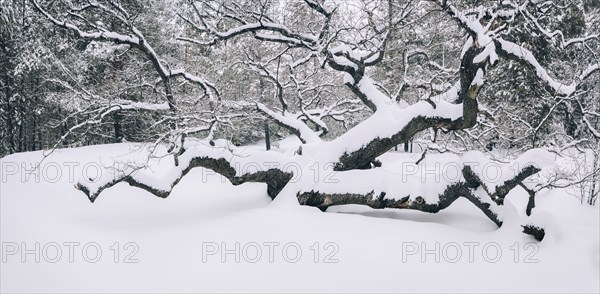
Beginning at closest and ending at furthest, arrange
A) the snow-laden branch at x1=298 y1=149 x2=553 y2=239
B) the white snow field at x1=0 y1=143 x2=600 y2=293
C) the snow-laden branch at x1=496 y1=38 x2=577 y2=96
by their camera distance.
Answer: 1. the white snow field at x1=0 y1=143 x2=600 y2=293
2. the snow-laden branch at x1=298 y1=149 x2=553 y2=239
3. the snow-laden branch at x1=496 y1=38 x2=577 y2=96

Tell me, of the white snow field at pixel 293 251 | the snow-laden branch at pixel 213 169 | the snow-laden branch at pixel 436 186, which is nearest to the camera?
the white snow field at pixel 293 251

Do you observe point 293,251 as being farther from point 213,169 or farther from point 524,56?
point 524,56

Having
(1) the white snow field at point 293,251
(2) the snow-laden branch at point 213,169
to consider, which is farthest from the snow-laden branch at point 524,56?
(2) the snow-laden branch at point 213,169

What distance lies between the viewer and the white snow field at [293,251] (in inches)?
158

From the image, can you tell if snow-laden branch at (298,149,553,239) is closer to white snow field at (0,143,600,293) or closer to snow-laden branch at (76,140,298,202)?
white snow field at (0,143,600,293)

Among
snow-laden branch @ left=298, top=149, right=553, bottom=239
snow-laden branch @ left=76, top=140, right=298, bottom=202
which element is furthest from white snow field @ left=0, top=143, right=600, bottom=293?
snow-laden branch @ left=76, top=140, right=298, bottom=202

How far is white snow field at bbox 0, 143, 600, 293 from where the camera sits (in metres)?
4.00

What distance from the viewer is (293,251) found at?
4590 millimetres

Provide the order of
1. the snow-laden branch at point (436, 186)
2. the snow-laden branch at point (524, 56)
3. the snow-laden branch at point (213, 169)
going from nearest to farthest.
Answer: the snow-laden branch at point (436, 186), the snow-laden branch at point (213, 169), the snow-laden branch at point (524, 56)

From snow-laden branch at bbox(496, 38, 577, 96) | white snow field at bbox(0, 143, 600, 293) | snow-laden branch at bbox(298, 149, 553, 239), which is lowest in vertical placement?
white snow field at bbox(0, 143, 600, 293)

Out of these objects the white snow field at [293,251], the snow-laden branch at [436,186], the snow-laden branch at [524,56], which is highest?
the snow-laden branch at [524,56]

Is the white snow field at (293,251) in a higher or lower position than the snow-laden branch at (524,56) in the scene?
lower

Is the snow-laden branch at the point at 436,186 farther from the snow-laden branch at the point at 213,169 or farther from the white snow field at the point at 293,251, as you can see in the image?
the snow-laden branch at the point at 213,169

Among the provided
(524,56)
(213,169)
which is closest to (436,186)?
(524,56)
